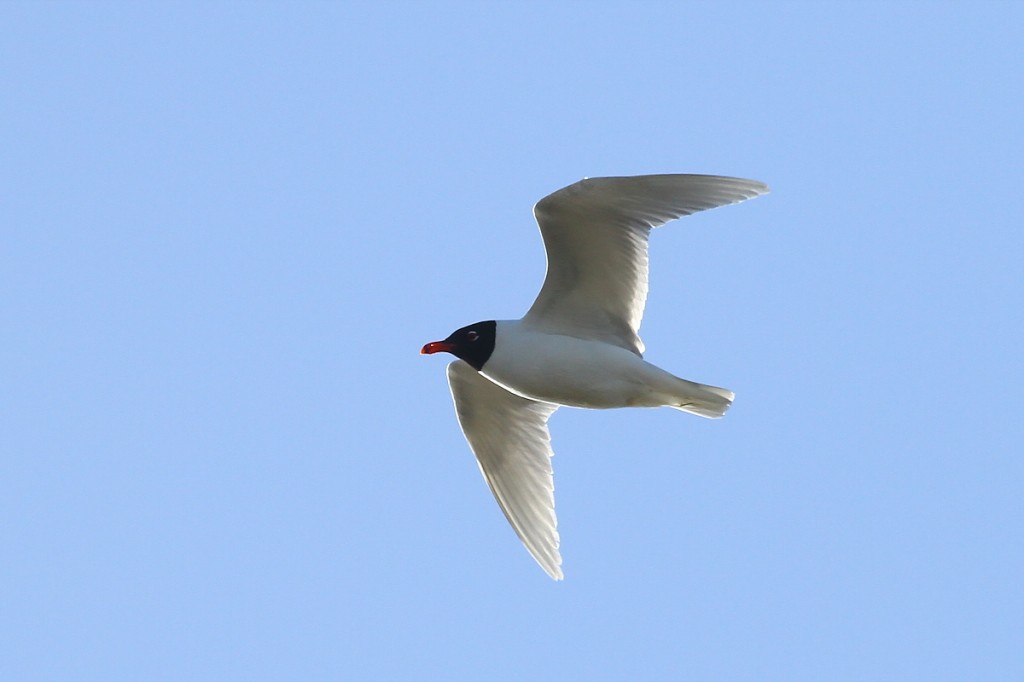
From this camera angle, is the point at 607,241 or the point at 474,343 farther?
the point at 474,343

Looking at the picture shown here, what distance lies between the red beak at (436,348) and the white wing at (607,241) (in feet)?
2.31

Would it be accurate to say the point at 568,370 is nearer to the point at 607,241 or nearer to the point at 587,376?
the point at 587,376

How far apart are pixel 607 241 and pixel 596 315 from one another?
686 mm

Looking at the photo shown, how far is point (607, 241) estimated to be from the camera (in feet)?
44.3

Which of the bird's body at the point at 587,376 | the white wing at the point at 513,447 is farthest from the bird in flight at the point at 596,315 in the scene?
the white wing at the point at 513,447

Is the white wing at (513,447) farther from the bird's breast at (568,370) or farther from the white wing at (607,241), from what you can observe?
the white wing at (607,241)

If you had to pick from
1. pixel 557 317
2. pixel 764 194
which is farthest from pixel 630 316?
pixel 764 194

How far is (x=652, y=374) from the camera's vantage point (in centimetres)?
1329

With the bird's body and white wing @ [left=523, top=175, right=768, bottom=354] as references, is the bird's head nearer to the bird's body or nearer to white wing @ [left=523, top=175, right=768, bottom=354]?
the bird's body

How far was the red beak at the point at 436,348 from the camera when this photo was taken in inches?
550

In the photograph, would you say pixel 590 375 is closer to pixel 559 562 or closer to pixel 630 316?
pixel 630 316

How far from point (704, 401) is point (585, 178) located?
2.05 meters

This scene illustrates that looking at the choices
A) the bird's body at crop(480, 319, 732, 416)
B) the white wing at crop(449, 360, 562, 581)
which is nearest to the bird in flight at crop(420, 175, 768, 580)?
the bird's body at crop(480, 319, 732, 416)

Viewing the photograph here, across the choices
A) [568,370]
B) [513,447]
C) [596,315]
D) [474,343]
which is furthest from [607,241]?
[513,447]
